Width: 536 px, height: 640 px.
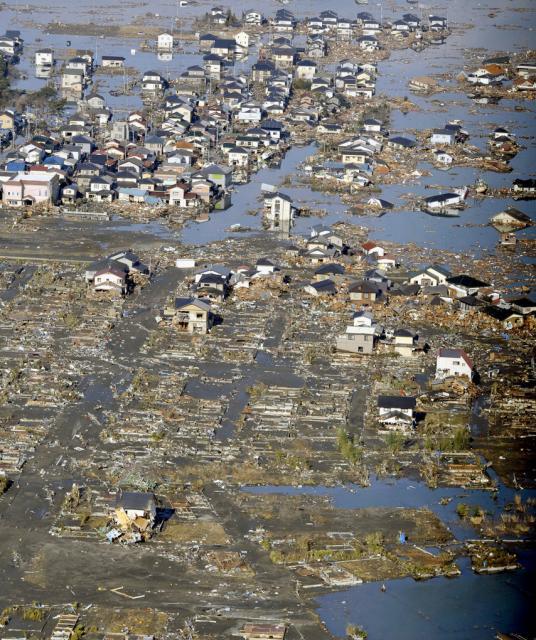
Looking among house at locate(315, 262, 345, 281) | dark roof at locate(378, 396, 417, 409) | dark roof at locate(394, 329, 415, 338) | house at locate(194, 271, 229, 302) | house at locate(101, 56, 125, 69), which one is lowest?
house at locate(101, 56, 125, 69)

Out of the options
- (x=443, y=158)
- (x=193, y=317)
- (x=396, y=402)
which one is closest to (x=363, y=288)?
(x=193, y=317)

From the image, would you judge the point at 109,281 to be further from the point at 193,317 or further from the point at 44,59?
the point at 44,59

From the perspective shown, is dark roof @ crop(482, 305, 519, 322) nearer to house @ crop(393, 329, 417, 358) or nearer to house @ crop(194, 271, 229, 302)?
→ house @ crop(393, 329, 417, 358)

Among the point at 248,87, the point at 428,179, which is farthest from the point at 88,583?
the point at 248,87

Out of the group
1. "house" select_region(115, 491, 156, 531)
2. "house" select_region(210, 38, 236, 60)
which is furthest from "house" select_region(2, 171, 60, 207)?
"house" select_region(210, 38, 236, 60)

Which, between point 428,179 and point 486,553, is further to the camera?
point 428,179

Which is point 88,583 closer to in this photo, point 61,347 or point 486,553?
point 486,553
